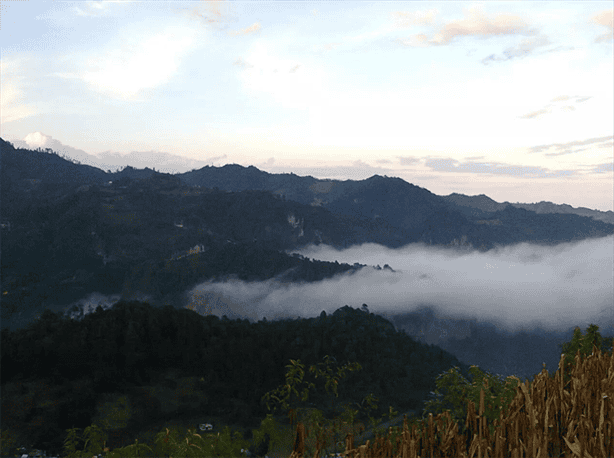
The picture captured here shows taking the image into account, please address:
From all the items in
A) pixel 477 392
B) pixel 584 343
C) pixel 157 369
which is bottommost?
pixel 157 369

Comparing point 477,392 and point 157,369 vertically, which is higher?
point 477,392

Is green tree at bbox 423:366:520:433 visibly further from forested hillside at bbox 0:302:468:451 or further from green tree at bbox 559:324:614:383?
forested hillside at bbox 0:302:468:451

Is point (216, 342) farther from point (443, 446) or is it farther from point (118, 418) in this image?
point (443, 446)

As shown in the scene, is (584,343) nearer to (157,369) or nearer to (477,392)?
(477,392)

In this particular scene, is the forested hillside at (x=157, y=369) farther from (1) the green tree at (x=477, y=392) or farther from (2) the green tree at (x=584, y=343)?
(2) the green tree at (x=584, y=343)

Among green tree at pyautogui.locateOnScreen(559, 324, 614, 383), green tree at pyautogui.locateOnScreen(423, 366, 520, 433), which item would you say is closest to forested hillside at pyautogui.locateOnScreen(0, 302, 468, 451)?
green tree at pyautogui.locateOnScreen(423, 366, 520, 433)

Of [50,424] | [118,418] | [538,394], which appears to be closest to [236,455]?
[538,394]

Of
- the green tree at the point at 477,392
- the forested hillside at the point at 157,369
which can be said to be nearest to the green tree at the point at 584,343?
the green tree at the point at 477,392

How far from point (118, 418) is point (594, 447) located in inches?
1540

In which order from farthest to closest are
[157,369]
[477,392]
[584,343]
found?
[157,369]
[584,343]
[477,392]

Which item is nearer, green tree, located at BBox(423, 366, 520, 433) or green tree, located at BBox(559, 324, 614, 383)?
green tree, located at BBox(423, 366, 520, 433)

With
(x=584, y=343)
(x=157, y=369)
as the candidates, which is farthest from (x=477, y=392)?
(x=157, y=369)

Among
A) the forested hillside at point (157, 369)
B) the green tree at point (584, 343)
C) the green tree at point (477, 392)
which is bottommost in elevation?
the forested hillside at point (157, 369)

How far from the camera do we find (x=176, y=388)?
44.9m
